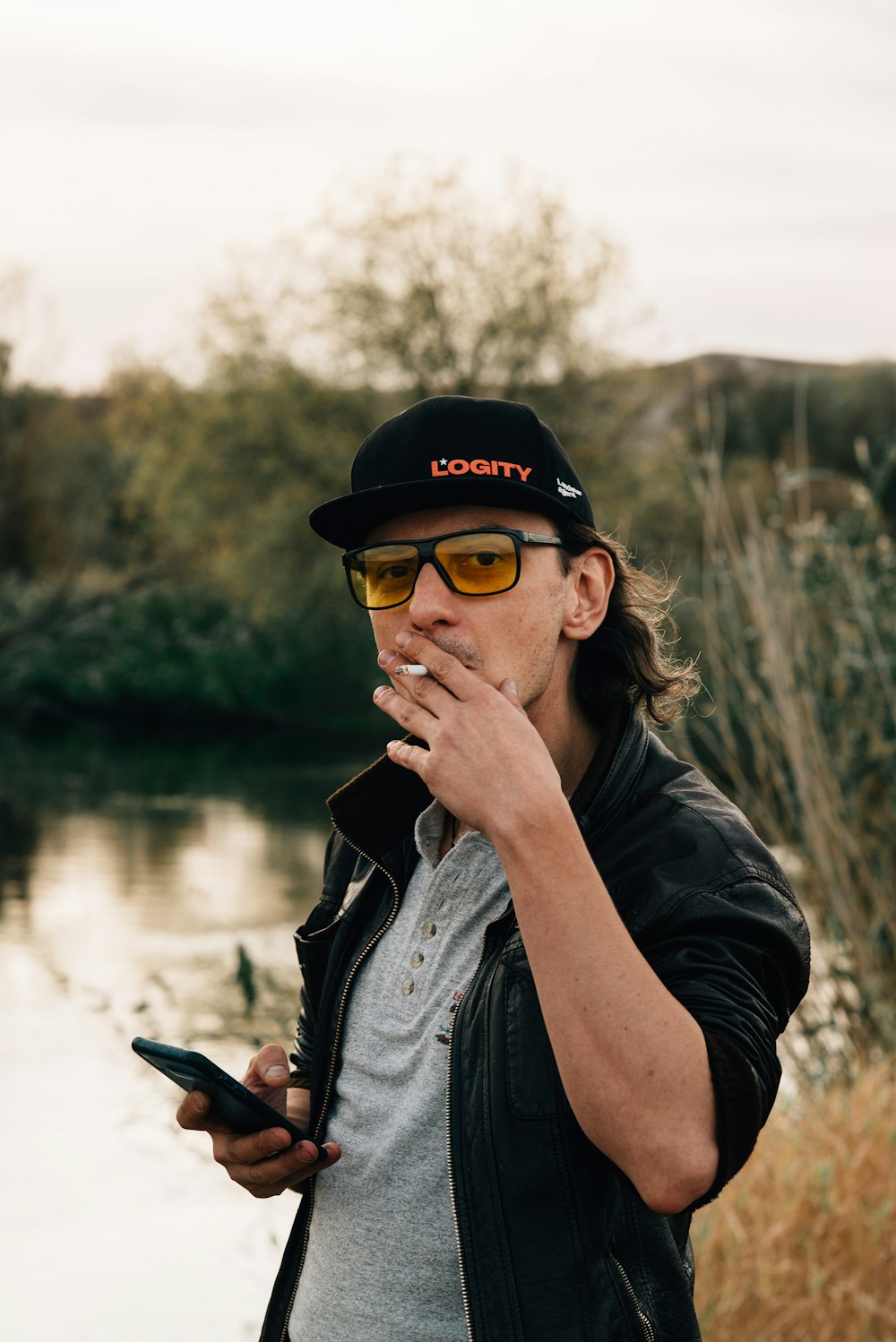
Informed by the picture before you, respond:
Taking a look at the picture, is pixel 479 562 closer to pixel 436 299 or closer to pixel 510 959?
pixel 510 959

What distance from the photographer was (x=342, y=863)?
202cm

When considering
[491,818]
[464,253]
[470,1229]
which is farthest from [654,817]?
[464,253]

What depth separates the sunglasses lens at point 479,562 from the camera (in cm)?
168

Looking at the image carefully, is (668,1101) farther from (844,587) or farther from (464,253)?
(464,253)

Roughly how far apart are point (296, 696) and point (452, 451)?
2600 cm

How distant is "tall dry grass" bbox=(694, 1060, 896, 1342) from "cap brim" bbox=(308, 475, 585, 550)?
2130 mm

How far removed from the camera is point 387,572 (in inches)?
68.8

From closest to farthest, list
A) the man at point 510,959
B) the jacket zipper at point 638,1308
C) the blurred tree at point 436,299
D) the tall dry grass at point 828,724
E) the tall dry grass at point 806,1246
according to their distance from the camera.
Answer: the man at point 510,959 < the jacket zipper at point 638,1308 < the tall dry grass at point 806,1246 < the tall dry grass at point 828,724 < the blurred tree at point 436,299

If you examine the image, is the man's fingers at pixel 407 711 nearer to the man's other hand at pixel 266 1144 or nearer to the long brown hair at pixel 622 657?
the long brown hair at pixel 622 657

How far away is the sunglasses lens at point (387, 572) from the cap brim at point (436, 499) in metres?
0.05

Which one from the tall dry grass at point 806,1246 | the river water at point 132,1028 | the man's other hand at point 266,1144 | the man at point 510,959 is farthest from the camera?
the river water at point 132,1028

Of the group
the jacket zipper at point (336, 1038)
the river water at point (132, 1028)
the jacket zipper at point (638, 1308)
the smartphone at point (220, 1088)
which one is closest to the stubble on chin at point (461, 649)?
the jacket zipper at point (336, 1038)

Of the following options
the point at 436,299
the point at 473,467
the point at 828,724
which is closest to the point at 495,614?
the point at 473,467

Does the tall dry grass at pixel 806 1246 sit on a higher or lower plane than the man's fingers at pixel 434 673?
lower
